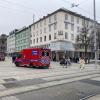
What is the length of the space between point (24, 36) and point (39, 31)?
725 inches

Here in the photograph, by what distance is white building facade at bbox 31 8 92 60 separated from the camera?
5891 cm

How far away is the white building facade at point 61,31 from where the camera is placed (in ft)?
193

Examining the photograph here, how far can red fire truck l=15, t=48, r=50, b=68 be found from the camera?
30.2 metres

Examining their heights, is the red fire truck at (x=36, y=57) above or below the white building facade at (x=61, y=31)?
below

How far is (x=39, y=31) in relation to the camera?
238 feet

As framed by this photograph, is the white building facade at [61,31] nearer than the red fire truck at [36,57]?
No

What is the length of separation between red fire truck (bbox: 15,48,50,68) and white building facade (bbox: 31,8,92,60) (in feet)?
84.2

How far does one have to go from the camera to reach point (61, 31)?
58.8m

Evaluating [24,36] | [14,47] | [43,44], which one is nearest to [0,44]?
[14,47]

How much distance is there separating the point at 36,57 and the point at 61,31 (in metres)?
29.3

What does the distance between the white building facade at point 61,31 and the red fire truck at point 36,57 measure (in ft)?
84.2

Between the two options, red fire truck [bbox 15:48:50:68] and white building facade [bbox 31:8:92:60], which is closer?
red fire truck [bbox 15:48:50:68]

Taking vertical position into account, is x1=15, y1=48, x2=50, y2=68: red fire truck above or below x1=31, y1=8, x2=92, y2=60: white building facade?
below

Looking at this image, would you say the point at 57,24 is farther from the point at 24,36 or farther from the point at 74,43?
the point at 24,36
